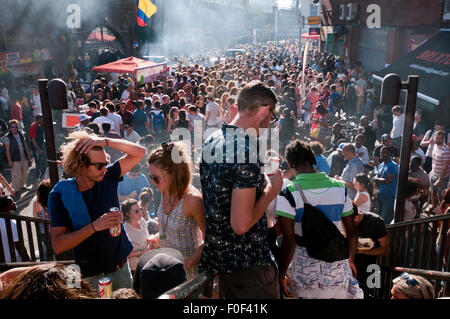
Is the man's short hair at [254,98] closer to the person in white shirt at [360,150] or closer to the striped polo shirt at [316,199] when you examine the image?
the striped polo shirt at [316,199]

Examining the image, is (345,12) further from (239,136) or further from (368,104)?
(239,136)

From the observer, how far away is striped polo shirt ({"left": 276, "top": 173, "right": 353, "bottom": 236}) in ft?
8.28

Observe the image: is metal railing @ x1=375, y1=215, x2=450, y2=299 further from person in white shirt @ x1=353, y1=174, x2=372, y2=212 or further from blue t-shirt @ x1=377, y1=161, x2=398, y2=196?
blue t-shirt @ x1=377, y1=161, x2=398, y2=196

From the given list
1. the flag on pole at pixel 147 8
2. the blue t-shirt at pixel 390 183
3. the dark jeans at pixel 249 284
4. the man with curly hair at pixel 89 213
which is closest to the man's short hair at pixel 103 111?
the blue t-shirt at pixel 390 183

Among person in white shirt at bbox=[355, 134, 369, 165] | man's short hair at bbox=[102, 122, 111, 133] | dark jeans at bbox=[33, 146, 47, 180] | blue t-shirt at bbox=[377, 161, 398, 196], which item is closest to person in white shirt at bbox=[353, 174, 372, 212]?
blue t-shirt at bbox=[377, 161, 398, 196]

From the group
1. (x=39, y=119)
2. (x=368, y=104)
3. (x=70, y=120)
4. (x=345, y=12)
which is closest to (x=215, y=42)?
(x=345, y=12)

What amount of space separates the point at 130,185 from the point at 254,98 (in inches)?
147

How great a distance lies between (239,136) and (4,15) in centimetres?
2044

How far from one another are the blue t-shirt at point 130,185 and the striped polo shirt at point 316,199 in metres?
3.42

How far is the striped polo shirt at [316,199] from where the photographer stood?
99.3 inches

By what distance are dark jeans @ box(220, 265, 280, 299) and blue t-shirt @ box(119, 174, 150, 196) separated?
3.57 m

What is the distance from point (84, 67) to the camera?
2434 cm

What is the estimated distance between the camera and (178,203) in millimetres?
2656

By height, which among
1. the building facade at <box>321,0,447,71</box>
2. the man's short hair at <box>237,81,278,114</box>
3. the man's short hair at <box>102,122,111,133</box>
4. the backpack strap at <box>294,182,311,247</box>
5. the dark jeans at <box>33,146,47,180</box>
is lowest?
the dark jeans at <box>33,146,47,180</box>
